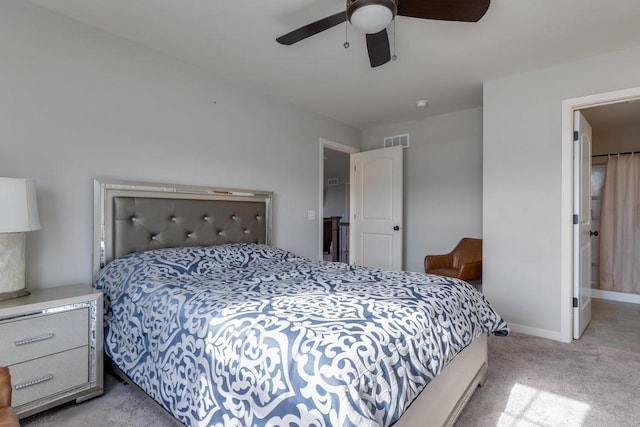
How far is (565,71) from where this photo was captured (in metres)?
2.80

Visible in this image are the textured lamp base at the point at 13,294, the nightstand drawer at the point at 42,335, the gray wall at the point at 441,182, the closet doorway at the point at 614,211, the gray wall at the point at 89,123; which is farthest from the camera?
the closet doorway at the point at 614,211

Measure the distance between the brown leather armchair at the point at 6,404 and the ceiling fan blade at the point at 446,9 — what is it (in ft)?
7.14

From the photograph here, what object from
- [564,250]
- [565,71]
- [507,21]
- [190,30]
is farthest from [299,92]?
[564,250]

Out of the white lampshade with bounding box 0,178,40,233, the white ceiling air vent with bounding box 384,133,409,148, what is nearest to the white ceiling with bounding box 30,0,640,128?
the white ceiling air vent with bounding box 384,133,409,148

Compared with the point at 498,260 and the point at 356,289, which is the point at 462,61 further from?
the point at 356,289

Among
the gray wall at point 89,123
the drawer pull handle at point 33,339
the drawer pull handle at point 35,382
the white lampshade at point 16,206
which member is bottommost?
the drawer pull handle at point 35,382

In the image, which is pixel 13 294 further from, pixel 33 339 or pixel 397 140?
pixel 397 140


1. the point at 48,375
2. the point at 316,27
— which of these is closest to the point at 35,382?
the point at 48,375

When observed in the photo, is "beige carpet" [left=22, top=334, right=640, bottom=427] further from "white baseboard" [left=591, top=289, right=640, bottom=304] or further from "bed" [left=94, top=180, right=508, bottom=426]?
"white baseboard" [left=591, top=289, right=640, bottom=304]

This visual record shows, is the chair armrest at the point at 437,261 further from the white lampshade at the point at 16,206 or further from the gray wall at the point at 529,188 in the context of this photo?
the white lampshade at the point at 16,206

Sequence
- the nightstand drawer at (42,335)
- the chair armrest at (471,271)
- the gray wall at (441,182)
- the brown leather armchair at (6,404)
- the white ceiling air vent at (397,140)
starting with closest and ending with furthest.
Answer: the brown leather armchair at (6,404)
the nightstand drawer at (42,335)
the chair armrest at (471,271)
the gray wall at (441,182)
the white ceiling air vent at (397,140)

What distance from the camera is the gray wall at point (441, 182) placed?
3961 millimetres

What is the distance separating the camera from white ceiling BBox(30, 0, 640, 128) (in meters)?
2.07

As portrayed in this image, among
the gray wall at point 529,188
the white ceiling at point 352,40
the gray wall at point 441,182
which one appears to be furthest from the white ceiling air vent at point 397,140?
the gray wall at point 529,188
